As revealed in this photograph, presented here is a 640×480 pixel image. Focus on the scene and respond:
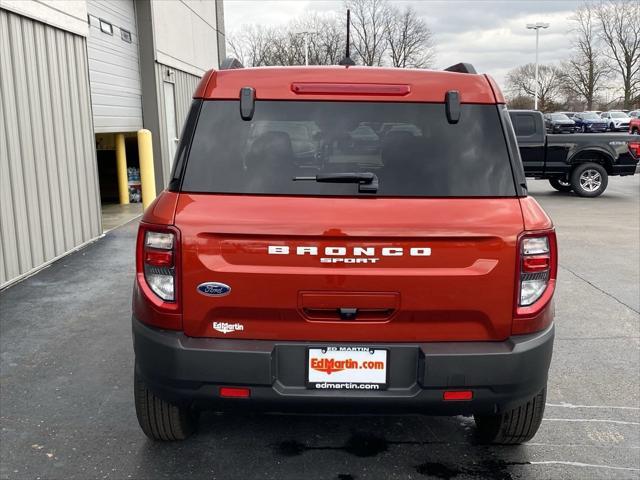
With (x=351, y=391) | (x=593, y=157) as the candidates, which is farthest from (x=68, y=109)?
(x=593, y=157)

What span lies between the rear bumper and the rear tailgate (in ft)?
0.28

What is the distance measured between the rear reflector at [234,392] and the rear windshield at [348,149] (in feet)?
2.77

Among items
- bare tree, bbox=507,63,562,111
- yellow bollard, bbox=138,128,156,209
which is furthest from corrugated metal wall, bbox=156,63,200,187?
bare tree, bbox=507,63,562,111

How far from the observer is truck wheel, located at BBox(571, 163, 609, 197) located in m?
15.4

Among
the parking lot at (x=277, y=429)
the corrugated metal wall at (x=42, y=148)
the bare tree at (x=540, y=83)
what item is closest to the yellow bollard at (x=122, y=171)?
the corrugated metal wall at (x=42, y=148)

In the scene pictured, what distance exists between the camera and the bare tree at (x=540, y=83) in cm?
7200

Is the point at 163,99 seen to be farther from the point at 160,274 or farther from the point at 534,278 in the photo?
the point at 534,278

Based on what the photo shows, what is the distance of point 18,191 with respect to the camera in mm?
7215

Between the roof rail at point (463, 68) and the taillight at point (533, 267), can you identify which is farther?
the roof rail at point (463, 68)

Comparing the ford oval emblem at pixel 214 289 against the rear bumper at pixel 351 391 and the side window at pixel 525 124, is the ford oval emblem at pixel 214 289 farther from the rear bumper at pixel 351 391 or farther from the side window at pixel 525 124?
the side window at pixel 525 124

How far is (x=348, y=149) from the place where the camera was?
111 inches

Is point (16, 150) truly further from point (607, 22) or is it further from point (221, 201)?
point (607, 22)

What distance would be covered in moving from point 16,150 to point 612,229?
9.42 m

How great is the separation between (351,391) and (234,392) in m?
0.50
